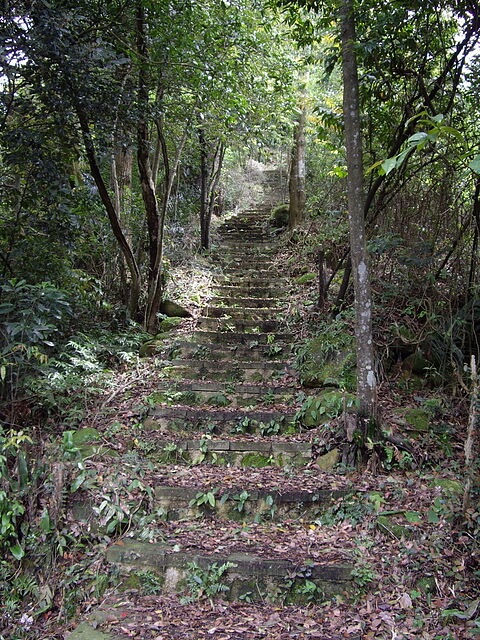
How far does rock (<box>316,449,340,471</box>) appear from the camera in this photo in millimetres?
4414

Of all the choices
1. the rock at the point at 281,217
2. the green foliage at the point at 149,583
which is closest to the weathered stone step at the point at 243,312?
the green foliage at the point at 149,583

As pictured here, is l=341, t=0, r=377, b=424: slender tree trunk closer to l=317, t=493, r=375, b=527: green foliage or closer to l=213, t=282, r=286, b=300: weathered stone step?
l=317, t=493, r=375, b=527: green foliage

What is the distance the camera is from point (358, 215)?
4.25 m

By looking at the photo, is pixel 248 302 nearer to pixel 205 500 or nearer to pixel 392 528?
pixel 205 500

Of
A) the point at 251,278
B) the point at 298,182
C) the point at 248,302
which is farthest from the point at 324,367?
the point at 298,182

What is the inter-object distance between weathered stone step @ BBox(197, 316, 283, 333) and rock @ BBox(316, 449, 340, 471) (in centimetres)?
293

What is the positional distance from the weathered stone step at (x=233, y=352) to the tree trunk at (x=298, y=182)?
18.3 feet

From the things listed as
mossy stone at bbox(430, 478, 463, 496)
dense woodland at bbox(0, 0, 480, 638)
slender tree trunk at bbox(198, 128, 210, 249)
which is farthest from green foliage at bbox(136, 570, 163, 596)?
slender tree trunk at bbox(198, 128, 210, 249)

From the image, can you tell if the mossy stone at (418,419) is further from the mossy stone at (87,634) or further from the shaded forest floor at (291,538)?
the mossy stone at (87,634)

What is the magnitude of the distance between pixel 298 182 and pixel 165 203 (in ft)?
18.0

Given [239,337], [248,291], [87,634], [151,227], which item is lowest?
[87,634]

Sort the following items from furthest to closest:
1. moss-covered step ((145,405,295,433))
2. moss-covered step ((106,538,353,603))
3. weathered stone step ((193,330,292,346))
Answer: weathered stone step ((193,330,292,346)) < moss-covered step ((145,405,295,433)) < moss-covered step ((106,538,353,603))

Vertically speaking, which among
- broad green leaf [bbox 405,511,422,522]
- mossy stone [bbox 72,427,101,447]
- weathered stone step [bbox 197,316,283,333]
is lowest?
broad green leaf [bbox 405,511,422,522]

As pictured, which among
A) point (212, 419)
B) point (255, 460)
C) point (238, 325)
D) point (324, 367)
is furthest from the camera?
point (238, 325)
